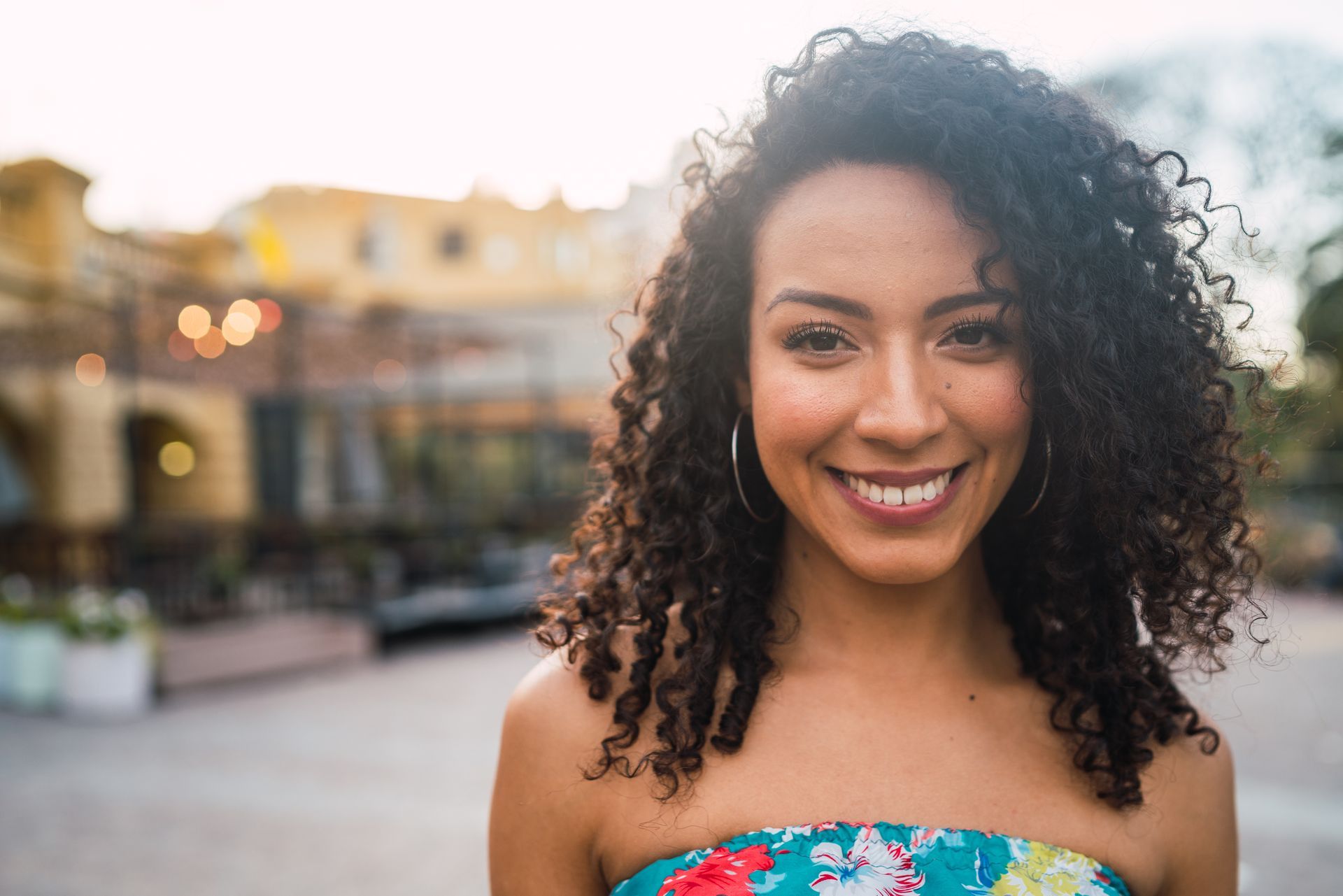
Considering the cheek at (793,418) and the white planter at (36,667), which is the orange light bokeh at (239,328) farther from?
the cheek at (793,418)

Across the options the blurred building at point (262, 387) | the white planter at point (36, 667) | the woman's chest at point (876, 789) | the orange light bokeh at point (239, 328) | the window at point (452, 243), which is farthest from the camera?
the window at point (452, 243)

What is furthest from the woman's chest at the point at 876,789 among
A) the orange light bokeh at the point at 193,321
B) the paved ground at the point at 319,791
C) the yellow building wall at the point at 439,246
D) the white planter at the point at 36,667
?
the yellow building wall at the point at 439,246

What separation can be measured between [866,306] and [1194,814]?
0.85 meters

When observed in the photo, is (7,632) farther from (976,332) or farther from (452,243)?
(452,243)

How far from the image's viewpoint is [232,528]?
12.8 metres

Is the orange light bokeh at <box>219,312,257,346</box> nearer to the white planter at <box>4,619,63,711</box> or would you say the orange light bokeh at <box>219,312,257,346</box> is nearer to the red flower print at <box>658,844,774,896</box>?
the white planter at <box>4,619,63,711</box>

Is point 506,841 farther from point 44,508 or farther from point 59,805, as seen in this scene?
point 44,508

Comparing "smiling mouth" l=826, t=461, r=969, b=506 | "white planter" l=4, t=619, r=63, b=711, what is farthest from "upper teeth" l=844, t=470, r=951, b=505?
"white planter" l=4, t=619, r=63, b=711

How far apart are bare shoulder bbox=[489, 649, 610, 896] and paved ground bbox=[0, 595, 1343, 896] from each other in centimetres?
273

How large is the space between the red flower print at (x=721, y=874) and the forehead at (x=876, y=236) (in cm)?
72

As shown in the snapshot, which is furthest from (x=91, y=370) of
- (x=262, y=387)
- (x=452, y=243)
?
(x=452, y=243)

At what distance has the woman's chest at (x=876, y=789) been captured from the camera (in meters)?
1.32

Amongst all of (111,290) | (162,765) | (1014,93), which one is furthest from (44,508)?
(1014,93)

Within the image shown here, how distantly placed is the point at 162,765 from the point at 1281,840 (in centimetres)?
650
